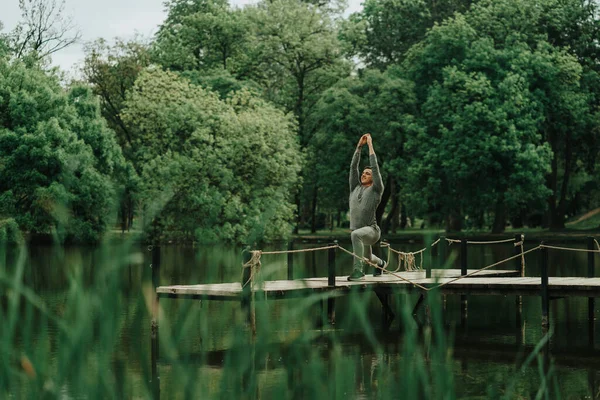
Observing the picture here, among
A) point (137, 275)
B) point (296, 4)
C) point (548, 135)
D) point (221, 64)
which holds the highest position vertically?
point (296, 4)

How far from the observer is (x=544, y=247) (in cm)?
1534

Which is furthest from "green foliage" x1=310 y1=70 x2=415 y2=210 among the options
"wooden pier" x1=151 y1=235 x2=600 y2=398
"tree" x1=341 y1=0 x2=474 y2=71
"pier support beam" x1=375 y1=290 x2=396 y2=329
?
"wooden pier" x1=151 y1=235 x2=600 y2=398

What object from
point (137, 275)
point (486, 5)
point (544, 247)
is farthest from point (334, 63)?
point (544, 247)

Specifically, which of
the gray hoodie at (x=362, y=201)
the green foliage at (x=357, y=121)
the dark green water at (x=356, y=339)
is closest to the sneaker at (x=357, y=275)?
the gray hoodie at (x=362, y=201)

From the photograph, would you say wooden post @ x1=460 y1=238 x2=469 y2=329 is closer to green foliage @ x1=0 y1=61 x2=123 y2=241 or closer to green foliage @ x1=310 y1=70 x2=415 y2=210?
green foliage @ x1=0 y1=61 x2=123 y2=241

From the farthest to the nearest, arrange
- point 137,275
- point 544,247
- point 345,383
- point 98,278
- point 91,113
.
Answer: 1. point 91,113
2. point 137,275
3. point 544,247
4. point 345,383
5. point 98,278

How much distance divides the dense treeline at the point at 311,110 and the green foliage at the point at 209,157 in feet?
0.31

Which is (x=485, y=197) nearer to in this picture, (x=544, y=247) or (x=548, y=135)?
(x=548, y=135)

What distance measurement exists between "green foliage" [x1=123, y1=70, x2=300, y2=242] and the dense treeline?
0.31ft

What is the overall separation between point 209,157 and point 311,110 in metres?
13.6

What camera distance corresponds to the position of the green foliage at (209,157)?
141ft

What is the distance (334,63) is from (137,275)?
30199 millimetres

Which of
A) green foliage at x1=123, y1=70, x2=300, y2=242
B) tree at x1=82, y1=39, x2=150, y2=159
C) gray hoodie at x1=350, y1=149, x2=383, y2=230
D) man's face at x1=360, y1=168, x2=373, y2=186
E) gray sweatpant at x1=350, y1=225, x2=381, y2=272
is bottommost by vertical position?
gray sweatpant at x1=350, y1=225, x2=381, y2=272

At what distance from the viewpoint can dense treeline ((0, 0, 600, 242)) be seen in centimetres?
4219
